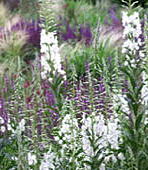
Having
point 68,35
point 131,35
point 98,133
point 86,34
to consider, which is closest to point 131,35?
point 131,35

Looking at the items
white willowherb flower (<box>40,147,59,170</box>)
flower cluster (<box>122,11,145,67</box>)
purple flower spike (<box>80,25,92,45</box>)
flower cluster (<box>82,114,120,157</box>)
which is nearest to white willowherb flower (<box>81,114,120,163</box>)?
flower cluster (<box>82,114,120,157</box>)

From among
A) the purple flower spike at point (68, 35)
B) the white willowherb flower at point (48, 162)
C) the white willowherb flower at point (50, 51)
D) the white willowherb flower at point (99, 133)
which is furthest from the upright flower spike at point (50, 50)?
the purple flower spike at point (68, 35)

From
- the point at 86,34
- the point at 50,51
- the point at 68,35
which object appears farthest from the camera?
the point at 68,35

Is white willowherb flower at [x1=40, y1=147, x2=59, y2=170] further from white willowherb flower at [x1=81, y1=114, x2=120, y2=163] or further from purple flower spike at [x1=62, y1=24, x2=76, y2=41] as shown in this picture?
purple flower spike at [x1=62, y1=24, x2=76, y2=41]

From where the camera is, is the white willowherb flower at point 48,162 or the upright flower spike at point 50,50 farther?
the upright flower spike at point 50,50

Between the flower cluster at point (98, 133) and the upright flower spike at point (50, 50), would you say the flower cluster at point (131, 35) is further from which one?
the upright flower spike at point (50, 50)

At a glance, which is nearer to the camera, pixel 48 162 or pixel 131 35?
pixel 131 35

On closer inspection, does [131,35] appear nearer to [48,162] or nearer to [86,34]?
[48,162]

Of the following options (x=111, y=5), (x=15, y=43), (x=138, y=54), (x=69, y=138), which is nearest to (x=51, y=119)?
(x=69, y=138)

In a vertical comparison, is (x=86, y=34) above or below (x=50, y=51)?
above

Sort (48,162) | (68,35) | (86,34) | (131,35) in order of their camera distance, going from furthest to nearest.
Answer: (68,35), (86,34), (48,162), (131,35)

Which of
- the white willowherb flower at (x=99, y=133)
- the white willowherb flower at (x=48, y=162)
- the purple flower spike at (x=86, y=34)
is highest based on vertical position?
the purple flower spike at (x=86, y=34)

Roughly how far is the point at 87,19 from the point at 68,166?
23.4 ft

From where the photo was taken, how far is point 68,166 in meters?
3.11
